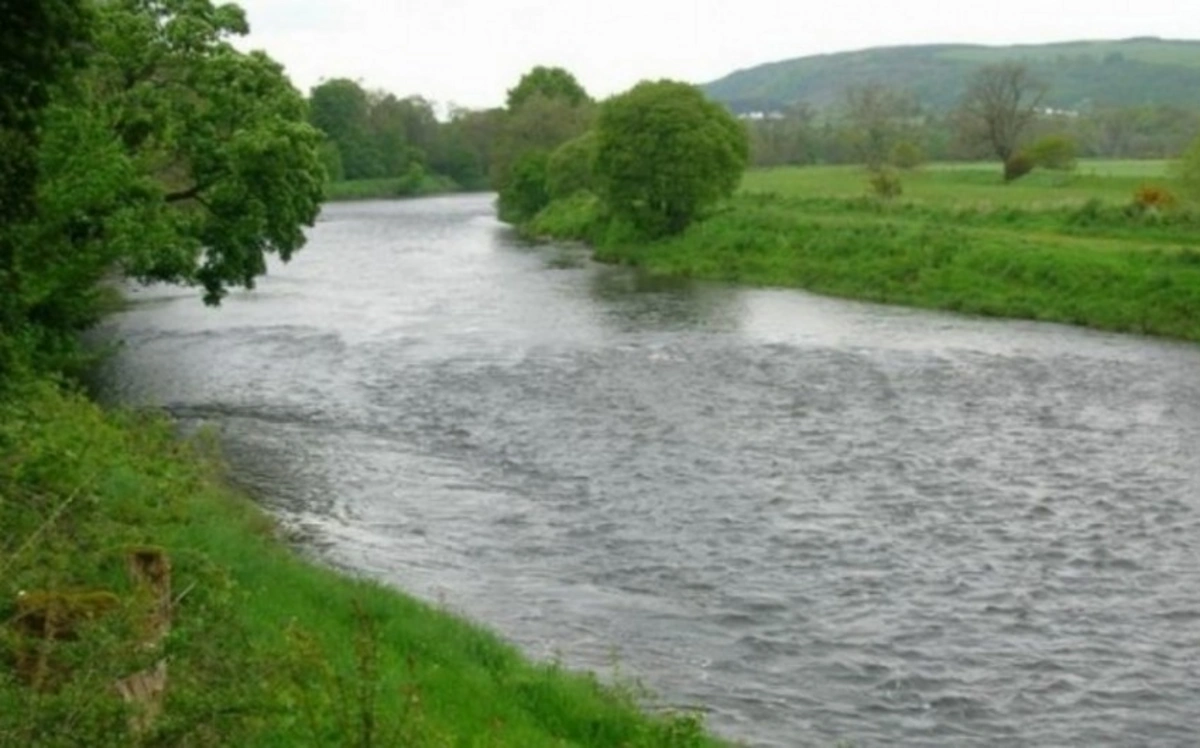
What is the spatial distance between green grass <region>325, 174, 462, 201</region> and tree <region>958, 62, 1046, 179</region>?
2155 inches

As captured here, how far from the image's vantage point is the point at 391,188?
146m

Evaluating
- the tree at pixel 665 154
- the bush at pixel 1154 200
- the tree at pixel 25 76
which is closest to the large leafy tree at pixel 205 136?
the tree at pixel 25 76

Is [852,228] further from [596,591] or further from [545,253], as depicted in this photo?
[596,591]

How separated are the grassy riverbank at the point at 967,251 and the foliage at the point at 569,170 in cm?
864

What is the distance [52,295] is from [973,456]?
1718 cm

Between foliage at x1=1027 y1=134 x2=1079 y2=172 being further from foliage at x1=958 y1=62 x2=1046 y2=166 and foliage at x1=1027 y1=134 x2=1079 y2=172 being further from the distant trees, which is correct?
the distant trees

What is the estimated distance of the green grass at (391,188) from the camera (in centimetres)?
13900

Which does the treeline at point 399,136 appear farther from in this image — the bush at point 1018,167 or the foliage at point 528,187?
the bush at point 1018,167

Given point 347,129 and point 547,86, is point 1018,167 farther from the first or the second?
point 347,129

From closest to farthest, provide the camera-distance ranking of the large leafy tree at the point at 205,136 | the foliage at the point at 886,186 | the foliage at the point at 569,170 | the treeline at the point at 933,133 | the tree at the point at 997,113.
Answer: the large leafy tree at the point at 205,136 → the foliage at the point at 886,186 → the foliage at the point at 569,170 → the tree at the point at 997,113 → the treeline at the point at 933,133

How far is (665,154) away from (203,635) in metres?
60.4

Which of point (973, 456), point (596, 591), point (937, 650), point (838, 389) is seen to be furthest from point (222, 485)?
point (838, 389)

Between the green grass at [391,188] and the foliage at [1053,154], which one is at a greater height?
the foliage at [1053,154]

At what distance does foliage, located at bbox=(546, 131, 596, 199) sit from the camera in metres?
92.2
